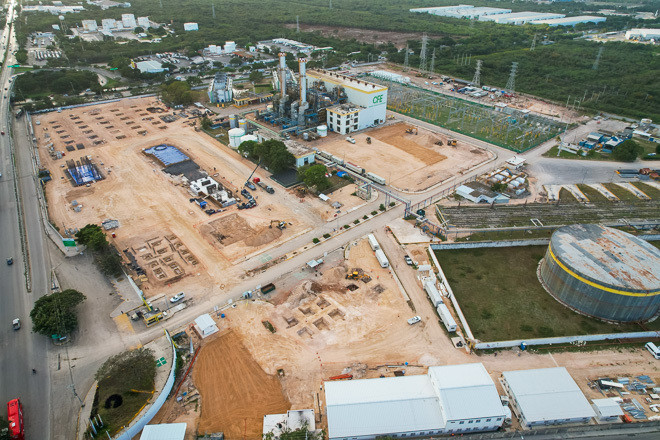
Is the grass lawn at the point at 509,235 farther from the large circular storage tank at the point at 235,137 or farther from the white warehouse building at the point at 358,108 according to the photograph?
the large circular storage tank at the point at 235,137

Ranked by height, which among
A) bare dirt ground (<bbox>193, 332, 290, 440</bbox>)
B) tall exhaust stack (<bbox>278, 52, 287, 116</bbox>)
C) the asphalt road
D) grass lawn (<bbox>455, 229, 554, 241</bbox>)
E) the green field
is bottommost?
bare dirt ground (<bbox>193, 332, 290, 440</bbox>)

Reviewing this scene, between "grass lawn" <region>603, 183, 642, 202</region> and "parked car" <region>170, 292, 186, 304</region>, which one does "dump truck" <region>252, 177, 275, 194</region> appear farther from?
"grass lawn" <region>603, 183, 642, 202</region>

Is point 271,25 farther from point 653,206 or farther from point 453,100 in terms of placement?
point 653,206

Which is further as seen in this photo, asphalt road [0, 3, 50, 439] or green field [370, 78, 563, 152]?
green field [370, 78, 563, 152]

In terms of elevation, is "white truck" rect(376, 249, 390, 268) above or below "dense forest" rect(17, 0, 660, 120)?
below

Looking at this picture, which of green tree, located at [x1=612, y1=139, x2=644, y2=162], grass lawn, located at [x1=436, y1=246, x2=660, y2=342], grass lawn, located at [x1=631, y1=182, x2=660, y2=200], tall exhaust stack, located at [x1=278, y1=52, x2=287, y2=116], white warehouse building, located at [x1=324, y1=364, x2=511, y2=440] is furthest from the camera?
tall exhaust stack, located at [x1=278, y1=52, x2=287, y2=116]

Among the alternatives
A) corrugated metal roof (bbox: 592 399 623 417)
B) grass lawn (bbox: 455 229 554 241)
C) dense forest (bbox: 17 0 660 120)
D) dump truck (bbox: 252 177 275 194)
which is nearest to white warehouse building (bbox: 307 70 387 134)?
dump truck (bbox: 252 177 275 194)
